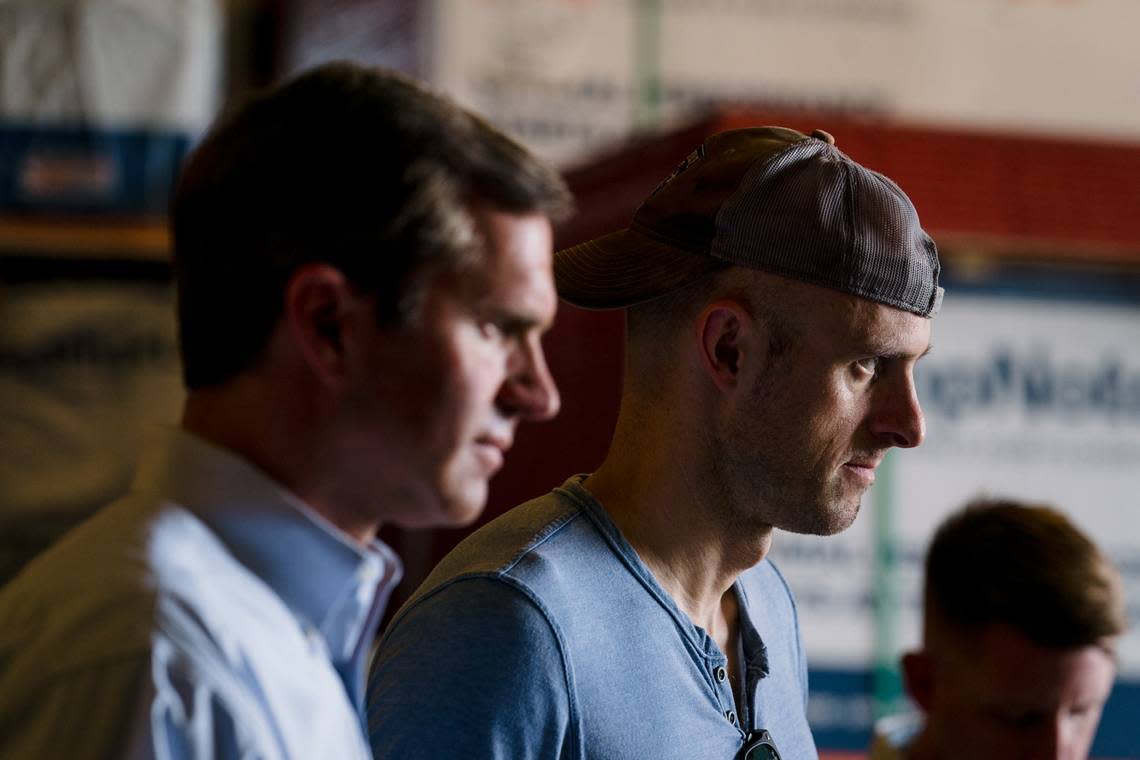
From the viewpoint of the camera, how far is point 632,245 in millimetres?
1338

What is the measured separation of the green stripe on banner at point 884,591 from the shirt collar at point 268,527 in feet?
5.80

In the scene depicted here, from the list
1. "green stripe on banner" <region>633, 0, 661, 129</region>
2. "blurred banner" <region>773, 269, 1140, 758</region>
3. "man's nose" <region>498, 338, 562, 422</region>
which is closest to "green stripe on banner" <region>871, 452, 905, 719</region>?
"blurred banner" <region>773, 269, 1140, 758</region>

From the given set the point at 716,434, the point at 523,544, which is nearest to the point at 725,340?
the point at 716,434

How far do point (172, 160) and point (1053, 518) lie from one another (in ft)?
5.64

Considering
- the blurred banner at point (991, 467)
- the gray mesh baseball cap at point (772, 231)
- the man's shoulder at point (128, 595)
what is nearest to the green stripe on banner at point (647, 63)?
the blurred banner at point (991, 467)

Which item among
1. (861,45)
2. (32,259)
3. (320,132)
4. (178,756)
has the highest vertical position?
(320,132)

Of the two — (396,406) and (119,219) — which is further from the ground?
(396,406)

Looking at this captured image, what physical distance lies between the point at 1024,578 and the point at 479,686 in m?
0.93

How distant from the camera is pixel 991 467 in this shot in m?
2.69

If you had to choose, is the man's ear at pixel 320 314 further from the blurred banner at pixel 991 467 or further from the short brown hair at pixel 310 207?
the blurred banner at pixel 991 467

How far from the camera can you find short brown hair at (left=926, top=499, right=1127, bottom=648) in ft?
5.97

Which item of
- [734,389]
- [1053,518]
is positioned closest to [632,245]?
[734,389]

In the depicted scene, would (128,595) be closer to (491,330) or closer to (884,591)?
(491,330)

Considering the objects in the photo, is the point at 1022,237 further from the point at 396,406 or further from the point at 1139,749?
the point at 396,406
